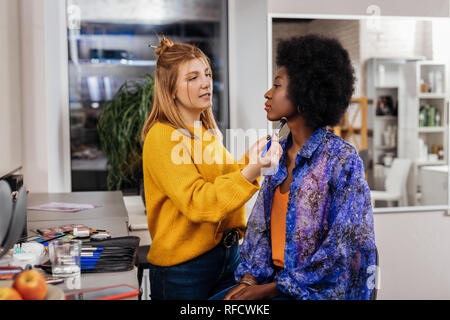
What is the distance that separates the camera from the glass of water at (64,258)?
148cm

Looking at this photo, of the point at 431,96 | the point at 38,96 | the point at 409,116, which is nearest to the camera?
the point at 38,96

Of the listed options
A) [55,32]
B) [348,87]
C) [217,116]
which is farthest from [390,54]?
[348,87]

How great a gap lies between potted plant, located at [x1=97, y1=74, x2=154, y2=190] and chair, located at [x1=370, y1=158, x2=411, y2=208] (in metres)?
1.76

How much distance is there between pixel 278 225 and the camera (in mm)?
1610

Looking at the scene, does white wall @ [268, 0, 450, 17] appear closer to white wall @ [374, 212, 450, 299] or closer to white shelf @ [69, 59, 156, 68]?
white shelf @ [69, 59, 156, 68]

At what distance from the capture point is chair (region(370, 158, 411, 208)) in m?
3.85

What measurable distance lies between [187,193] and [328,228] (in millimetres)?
449

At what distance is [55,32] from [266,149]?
2594 mm

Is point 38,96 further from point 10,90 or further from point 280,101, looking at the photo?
point 280,101

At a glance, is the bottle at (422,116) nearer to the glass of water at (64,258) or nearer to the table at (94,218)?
the table at (94,218)

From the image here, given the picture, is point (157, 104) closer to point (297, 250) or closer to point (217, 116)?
point (297, 250)

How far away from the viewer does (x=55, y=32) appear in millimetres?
3641

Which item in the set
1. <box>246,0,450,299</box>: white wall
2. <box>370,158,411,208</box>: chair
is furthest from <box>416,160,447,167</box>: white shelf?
<box>246,0,450,299</box>: white wall

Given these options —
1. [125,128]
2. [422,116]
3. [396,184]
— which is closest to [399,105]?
[422,116]
